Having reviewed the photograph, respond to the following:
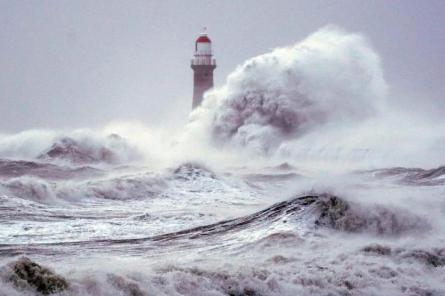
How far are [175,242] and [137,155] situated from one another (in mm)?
22093

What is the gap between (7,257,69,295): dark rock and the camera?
8500 millimetres

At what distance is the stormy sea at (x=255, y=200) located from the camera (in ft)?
31.9

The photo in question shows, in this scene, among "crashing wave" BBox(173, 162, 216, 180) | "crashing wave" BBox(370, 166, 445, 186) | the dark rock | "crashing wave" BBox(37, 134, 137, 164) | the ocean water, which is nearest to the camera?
the dark rock

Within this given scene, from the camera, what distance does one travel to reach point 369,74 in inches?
1393

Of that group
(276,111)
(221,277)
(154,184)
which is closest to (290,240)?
(221,277)

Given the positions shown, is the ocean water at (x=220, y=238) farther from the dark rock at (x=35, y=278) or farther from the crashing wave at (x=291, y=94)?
the crashing wave at (x=291, y=94)

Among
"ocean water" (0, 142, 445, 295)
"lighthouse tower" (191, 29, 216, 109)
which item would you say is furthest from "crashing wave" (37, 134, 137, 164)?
"ocean water" (0, 142, 445, 295)

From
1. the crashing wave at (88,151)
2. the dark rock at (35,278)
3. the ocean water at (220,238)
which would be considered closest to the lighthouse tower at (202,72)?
the crashing wave at (88,151)

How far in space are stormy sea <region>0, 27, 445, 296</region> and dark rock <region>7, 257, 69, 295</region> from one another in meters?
0.02

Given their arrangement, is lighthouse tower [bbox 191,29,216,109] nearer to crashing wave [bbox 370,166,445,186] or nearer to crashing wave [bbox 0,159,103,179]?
crashing wave [bbox 0,159,103,179]

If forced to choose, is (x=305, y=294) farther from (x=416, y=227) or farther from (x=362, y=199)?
(x=362, y=199)

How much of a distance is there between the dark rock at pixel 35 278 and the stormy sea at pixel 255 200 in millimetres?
16

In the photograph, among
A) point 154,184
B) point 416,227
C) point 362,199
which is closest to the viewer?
point 416,227

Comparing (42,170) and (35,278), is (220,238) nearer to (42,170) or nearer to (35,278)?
(35,278)
